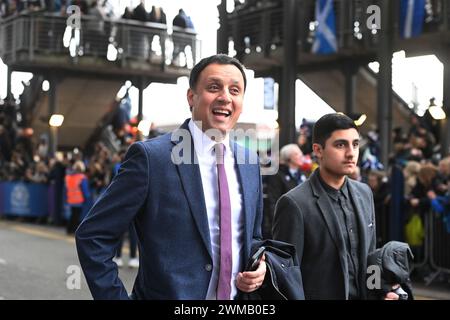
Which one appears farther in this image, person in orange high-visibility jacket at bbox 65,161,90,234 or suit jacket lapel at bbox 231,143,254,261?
person in orange high-visibility jacket at bbox 65,161,90,234

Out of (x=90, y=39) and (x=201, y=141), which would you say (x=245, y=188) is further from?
(x=90, y=39)

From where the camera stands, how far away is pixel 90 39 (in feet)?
91.8

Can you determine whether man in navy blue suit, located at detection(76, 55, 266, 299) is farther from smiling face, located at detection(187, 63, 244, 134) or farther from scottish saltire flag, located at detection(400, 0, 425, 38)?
scottish saltire flag, located at detection(400, 0, 425, 38)

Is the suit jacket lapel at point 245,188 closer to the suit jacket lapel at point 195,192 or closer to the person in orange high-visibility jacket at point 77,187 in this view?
the suit jacket lapel at point 195,192

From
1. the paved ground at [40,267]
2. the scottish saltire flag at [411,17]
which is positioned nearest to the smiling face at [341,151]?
the paved ground at [40,267]

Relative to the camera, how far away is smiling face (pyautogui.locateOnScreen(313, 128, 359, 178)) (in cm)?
400

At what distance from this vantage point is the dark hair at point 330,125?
13.1 ft

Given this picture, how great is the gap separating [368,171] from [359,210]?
797cm

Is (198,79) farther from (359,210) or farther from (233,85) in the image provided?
(359,210)

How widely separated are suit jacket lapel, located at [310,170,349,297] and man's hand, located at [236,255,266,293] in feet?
3.92

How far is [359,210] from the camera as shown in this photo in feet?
13.4

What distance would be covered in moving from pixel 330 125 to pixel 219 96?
1.35 meters

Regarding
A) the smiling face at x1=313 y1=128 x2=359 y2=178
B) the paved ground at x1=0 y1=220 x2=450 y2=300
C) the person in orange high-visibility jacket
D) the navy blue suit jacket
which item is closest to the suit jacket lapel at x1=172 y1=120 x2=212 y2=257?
the navy blue suit jacket

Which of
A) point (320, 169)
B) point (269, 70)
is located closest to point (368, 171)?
point (320, 169)
